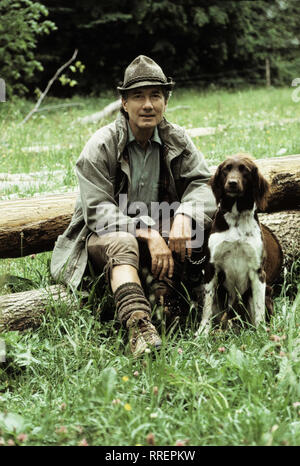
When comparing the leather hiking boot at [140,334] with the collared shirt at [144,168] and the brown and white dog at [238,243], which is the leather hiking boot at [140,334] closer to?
the brown and white dog at [238,243]

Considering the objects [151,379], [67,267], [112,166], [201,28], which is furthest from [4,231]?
[201,28]

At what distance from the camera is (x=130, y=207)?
A: 4094 mm

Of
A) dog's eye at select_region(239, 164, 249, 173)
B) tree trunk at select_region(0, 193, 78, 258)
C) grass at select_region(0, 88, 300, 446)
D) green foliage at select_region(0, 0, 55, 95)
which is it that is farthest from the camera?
green foliage at select_region(0, 0, 55, 95)

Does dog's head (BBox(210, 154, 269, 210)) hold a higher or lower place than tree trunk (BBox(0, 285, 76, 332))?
higher

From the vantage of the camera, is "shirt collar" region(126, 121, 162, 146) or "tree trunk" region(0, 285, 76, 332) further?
"shirt collar" region(126, 121, 162, 146)

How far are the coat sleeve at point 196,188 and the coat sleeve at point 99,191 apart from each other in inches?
18.8

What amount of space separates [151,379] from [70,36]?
723 inches

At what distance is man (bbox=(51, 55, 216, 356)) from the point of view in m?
3.75

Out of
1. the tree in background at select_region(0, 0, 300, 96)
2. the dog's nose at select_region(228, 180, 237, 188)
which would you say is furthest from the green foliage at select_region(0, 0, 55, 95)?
the dog's nose at select_region(228, 180, 237, 188)

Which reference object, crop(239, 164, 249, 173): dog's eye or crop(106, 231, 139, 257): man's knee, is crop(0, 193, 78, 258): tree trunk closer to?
crop(106, 231, 139, 257): man's knee

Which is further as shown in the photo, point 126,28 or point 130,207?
point 126,28

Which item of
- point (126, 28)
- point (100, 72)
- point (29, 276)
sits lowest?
point (29, 276)

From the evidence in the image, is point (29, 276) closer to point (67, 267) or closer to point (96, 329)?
point (67, 267)
